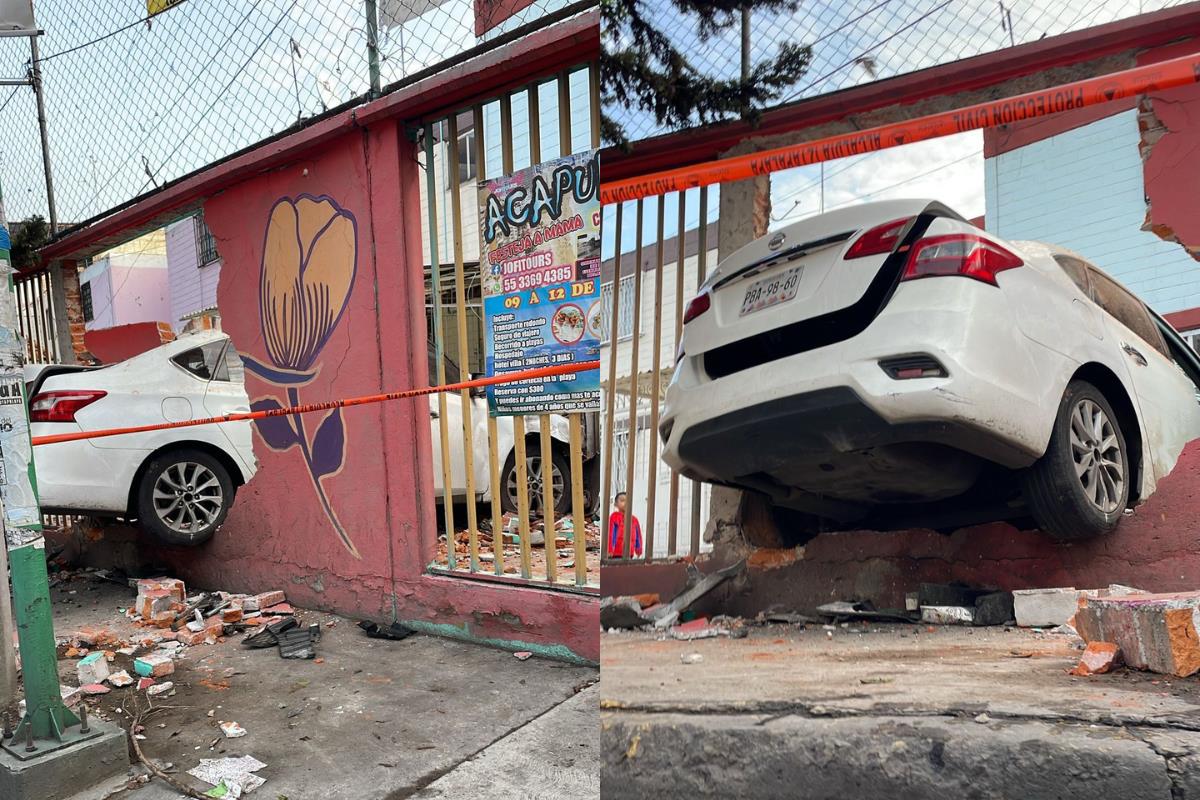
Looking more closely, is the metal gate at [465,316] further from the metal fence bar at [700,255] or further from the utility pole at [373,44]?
the metal fence bar at [700,255]

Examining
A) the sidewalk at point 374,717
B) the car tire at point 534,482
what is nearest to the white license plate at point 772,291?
the sidewalk at point 374,717

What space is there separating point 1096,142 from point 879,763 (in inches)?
16.6

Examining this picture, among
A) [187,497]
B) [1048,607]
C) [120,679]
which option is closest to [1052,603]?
[1048,607]

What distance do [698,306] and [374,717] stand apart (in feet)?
9.26

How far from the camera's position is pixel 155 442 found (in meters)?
4.91

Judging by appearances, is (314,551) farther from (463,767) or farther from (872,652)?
(872,652)

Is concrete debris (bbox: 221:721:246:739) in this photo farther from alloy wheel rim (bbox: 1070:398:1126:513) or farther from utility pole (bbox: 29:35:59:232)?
utility pole (bbox: 29:35:59:232)

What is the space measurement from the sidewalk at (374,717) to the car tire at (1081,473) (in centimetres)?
213

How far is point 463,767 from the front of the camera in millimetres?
2568

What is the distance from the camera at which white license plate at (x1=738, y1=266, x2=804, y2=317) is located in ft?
1.86

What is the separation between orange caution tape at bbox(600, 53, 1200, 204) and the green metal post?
2673 millimetres

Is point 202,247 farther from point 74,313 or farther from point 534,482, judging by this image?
point 534,482

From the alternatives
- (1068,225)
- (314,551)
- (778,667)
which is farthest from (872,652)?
(314,551)

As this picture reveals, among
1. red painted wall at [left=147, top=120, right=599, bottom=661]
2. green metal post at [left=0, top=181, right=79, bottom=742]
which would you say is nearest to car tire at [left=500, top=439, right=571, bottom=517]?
red painted wall at [left=147, top=120, right=599, bottom=661]
